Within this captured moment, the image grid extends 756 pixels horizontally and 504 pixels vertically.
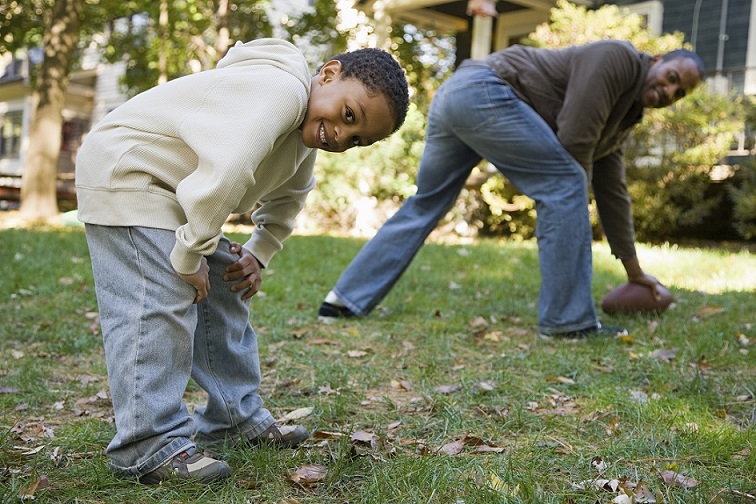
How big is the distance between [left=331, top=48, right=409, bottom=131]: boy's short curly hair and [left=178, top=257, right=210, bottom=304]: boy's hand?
29.1 inches

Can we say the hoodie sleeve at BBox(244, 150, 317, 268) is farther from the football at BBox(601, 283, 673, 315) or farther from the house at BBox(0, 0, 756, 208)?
the house at BBox(0, 0, 756, 208)

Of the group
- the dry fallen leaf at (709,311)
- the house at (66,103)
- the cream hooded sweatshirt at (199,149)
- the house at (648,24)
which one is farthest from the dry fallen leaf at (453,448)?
the house at (66,103)

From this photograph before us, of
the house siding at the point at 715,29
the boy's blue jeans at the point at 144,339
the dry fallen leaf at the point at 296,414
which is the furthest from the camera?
the house siding at the point at 715,29

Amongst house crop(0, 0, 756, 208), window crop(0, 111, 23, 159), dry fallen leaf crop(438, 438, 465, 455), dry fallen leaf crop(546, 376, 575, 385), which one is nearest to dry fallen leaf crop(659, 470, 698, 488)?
dry fallen leaf crop(438, 438, 465, 455)

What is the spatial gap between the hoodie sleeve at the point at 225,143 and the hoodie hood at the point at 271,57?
3.2 inches

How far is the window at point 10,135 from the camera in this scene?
32062 mm

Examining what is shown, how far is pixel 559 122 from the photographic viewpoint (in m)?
4.49

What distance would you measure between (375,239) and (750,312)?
8.79 ft

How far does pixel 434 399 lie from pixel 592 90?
2.04 m

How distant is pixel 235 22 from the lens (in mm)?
18984

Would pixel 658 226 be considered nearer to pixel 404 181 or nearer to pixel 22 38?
pixel 404 181

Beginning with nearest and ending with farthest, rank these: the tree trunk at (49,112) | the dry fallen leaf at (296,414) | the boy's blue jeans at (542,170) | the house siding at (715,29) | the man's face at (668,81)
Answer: the dry fallen leaf at (296,414), the man's face at (668,81), the boy's blue jeans at (542,170), the house siding at (715,29), the tree trunk at (49,112)

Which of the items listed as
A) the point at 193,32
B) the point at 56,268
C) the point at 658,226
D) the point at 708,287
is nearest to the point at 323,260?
the point at 56,268

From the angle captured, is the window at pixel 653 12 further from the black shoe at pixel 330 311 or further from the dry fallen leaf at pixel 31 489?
the dry fallen leaf at pixel 31 489
